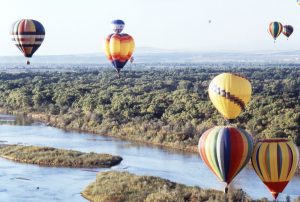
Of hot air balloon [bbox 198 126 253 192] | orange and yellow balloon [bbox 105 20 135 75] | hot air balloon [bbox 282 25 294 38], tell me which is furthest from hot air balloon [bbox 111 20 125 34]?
hot air balloon [bbox 282 25 294 38]

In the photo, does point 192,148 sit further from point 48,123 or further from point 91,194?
point 48,123

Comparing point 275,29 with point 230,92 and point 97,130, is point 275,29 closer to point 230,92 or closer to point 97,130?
point 97,130

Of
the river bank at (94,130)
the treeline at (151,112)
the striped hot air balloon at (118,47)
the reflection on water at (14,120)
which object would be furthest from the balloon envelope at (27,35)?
the reflection on water at (14,120)

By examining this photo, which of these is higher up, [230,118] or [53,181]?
[230,118]

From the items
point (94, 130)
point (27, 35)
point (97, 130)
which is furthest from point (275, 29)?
point (27, 35)

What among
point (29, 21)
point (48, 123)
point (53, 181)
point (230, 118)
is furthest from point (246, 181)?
point (48, 123)

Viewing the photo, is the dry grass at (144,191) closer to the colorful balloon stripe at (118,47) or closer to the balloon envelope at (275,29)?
the colorful balloon stripe at (118,47)

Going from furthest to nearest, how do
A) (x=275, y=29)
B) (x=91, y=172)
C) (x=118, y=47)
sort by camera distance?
(x=275, y=29) < (x=118, y=47) < (x=91, y=172)
